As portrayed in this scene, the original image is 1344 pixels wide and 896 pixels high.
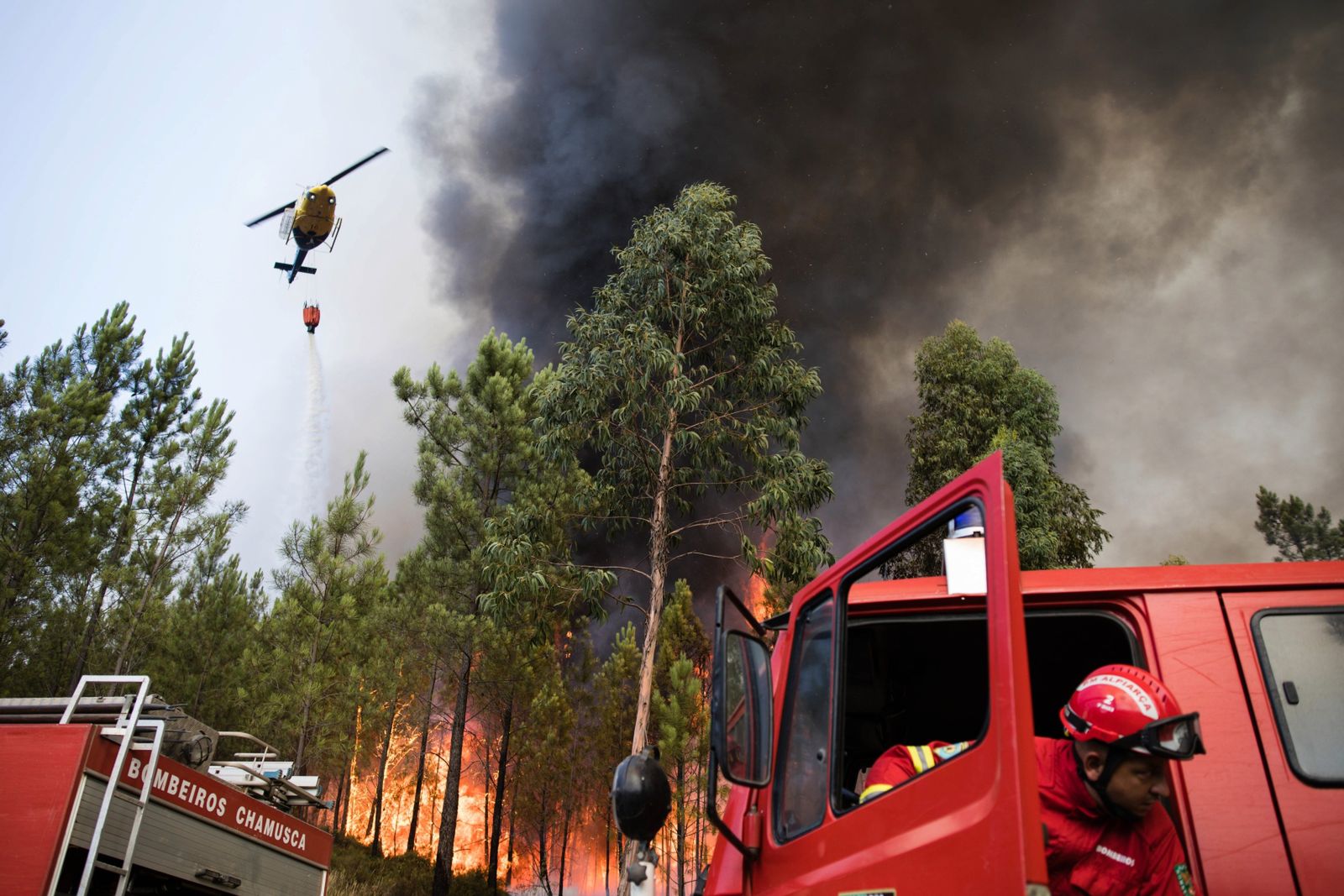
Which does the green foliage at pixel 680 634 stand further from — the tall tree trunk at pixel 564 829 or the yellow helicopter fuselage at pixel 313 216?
the yellow helicopter fuselage at pixel 313 216

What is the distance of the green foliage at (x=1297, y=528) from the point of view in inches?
1145

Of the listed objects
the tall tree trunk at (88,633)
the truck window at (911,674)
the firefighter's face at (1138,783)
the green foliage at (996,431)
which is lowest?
the firefighter's face at (1138,783)

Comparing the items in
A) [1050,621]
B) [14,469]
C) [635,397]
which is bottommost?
[1050,621]

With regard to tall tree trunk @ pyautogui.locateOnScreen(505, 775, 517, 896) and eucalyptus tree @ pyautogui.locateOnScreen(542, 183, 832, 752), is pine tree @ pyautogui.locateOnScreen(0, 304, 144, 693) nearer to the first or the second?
eucalyptus tree @ pyautogui.locateOnScreen(542, 183, 832, 752)

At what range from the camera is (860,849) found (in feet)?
6.84

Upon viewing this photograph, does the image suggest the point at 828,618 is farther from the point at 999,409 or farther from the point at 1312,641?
the point at 999,409

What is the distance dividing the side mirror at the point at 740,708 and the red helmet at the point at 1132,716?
0.84 m

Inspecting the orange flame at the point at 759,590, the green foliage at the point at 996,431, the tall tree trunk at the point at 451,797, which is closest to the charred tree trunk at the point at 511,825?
the tall tree trunk at the point at 451,797

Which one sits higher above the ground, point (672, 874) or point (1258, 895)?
→ point (672, 874)

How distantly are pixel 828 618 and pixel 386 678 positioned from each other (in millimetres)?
17820

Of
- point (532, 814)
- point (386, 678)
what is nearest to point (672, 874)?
point (532, 814)

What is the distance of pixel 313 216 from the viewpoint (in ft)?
96.1

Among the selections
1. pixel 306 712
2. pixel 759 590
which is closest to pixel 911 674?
pixel 306 712

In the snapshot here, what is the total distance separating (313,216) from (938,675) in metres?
30.6
